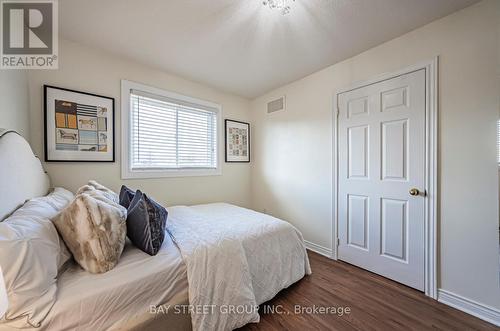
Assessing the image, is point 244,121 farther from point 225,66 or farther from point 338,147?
point 338,147

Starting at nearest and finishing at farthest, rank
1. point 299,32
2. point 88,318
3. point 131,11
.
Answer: point 88,318 < point 131,11 < point 299,32

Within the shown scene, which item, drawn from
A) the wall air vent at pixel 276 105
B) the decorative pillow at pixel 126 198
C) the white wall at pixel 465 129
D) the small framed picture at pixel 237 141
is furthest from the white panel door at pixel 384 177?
the decorative pillow at pixel 126 198

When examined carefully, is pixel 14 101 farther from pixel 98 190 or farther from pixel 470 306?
pixel 470 306

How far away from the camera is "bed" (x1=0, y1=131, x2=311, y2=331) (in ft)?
3.16

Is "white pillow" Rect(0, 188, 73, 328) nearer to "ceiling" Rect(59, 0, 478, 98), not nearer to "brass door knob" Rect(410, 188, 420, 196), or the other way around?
"ceiling" Rect(59, 0, 478, 98)

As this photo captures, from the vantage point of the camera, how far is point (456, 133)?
64.9 inches

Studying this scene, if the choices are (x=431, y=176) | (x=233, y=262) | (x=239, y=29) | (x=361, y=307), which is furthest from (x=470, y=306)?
(x=239, y=29)

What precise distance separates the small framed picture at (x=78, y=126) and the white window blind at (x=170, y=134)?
26 centimetres

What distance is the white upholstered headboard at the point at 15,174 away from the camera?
105 cm

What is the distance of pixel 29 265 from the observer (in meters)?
0.84

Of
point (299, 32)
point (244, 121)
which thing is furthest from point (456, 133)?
point (244, 121)

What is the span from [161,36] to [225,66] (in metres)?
0.80

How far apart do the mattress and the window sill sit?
136 cm

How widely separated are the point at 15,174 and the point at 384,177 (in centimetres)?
297
